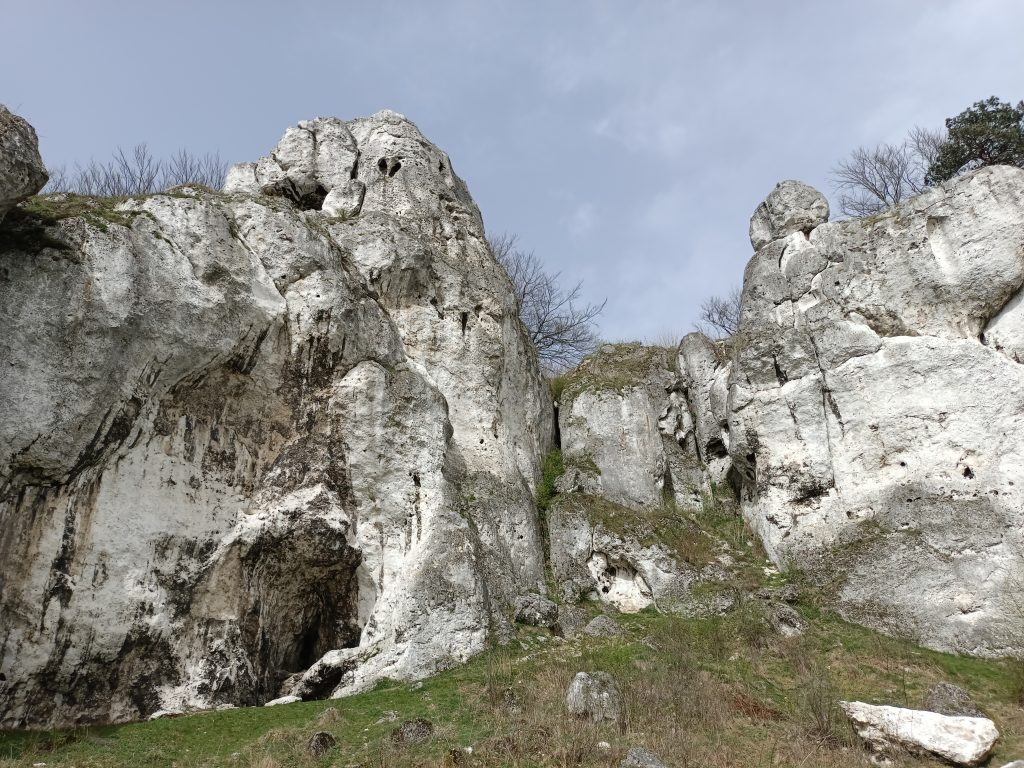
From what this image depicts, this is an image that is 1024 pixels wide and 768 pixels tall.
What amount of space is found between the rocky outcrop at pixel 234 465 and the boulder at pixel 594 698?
2.37m

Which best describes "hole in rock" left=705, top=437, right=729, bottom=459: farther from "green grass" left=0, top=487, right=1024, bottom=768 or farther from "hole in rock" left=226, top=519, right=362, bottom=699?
"hole in rock" left=226, top=519, right=362, bottom=699

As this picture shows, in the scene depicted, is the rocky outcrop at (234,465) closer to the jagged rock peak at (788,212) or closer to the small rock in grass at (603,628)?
the small rock in grass at (603,628)

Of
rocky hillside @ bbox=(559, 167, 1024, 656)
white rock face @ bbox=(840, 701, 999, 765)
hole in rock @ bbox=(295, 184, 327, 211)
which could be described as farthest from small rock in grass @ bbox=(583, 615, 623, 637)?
hole in rock @ bbox=(295, 184, 327, 211)

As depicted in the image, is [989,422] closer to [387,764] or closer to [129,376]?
[387,764]

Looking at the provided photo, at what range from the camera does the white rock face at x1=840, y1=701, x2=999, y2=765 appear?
26.7 feet

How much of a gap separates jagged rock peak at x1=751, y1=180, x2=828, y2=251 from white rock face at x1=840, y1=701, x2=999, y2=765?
11.0 metres

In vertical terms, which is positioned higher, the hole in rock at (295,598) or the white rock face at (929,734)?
the hole in rock at (295,598)

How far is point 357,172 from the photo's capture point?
18672 mm

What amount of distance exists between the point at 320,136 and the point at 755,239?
10719mm

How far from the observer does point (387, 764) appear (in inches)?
311

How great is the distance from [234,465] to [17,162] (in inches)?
202

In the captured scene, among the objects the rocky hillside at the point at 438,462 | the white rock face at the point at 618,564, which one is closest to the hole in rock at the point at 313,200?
the rocky hillside at the point at 438,462

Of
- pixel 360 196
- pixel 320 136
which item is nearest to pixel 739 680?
pixel 360 196

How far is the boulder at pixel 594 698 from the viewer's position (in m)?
8.90
